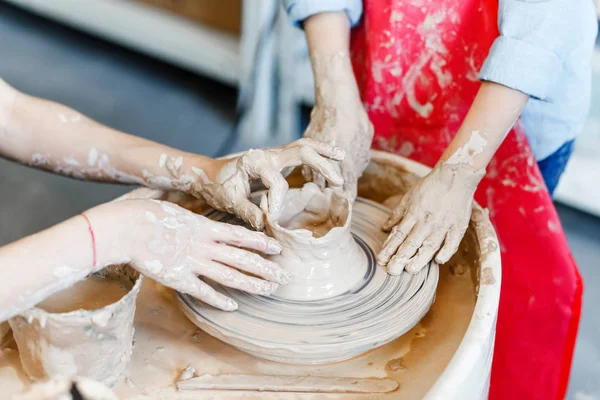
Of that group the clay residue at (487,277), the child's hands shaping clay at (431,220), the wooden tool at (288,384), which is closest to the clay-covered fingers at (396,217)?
the child's hands shaping clay at (431,220)

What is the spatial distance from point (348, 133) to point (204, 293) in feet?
1.73

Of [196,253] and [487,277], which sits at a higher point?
[487,277]

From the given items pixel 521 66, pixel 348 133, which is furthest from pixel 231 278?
pixel 521 66

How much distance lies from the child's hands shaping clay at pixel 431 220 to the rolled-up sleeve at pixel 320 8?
19.0 inches

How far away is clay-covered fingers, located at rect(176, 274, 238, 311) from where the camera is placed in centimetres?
103

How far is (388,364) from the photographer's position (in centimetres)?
105

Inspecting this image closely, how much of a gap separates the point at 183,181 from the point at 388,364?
0.54 meters

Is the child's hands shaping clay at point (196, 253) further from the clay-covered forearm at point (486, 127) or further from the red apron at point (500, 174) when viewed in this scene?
the red apron at point (500, 174)

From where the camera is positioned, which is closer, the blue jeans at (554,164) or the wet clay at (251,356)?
the wet clay at (251,356)

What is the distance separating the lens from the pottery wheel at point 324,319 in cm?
100

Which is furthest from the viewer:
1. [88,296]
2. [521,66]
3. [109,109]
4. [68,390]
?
[109,109]

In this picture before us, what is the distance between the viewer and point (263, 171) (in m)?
1.16

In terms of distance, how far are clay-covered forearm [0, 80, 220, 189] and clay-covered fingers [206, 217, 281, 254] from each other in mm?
287

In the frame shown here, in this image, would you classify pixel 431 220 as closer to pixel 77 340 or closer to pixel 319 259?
pixel 319 259
